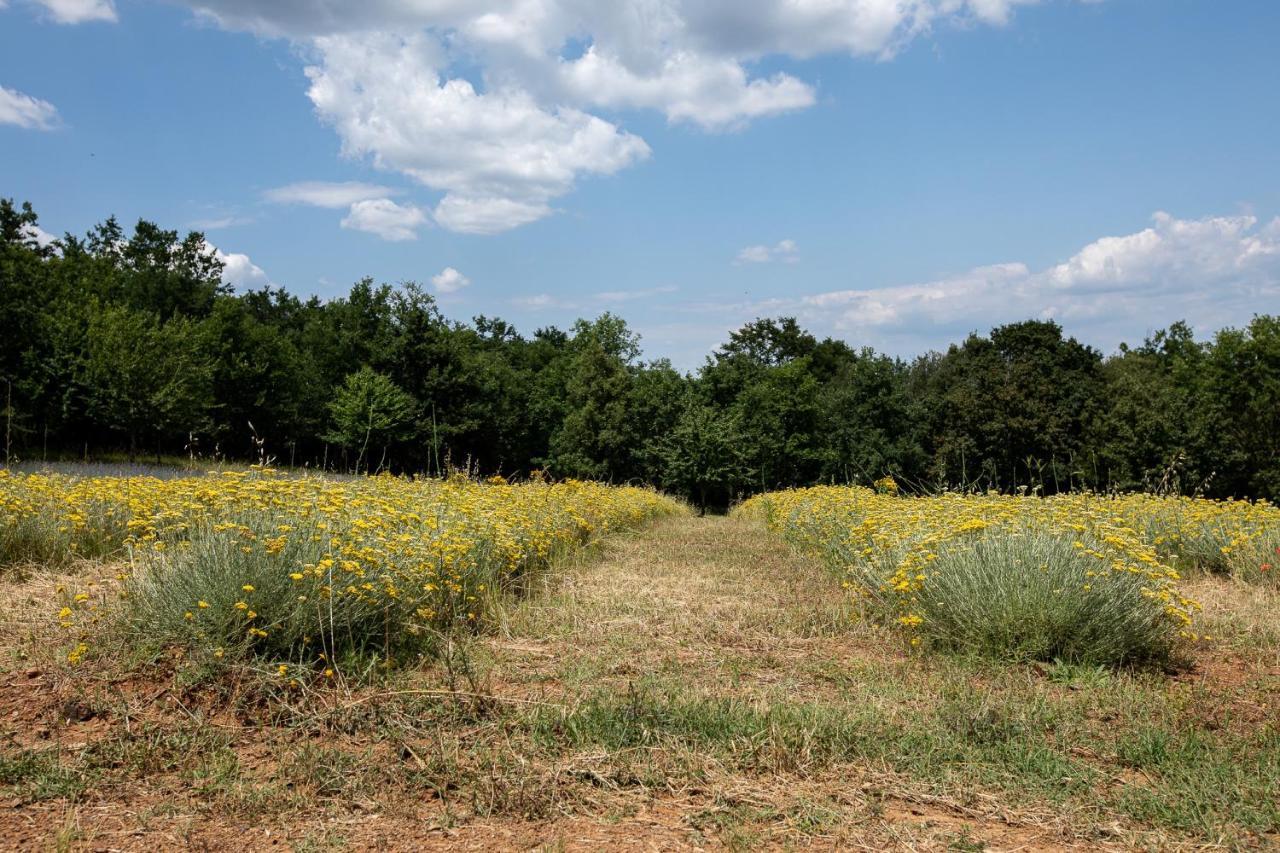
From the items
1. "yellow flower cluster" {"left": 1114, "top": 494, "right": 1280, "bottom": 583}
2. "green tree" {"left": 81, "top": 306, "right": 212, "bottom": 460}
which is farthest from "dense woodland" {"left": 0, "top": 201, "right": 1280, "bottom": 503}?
"yellow flower cluster" {"left": 1114, "top": 494, "right": 1280, "bottom": 583}

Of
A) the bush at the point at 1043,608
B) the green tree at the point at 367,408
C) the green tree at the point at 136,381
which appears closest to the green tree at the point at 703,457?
the green tree at the point at 367,408

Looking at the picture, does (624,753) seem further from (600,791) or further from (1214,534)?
(1214,534)

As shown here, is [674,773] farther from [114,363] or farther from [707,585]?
[114,363]

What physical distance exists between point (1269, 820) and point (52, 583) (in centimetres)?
748

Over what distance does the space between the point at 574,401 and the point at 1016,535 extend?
32.8 metres

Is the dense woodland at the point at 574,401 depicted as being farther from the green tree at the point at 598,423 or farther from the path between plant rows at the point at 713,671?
the path between plant rows at the point at 713,671

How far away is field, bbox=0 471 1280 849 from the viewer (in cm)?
304

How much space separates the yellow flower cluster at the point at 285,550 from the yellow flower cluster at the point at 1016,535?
10.2 feet

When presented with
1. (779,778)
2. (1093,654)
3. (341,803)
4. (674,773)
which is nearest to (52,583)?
(341,803)

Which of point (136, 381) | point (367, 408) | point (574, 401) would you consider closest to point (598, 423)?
point (574, 401)

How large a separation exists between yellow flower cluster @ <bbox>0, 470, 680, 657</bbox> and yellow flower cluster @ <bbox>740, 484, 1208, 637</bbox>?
123 inches

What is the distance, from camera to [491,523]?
712 cm

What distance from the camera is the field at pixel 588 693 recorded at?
9.99 ft

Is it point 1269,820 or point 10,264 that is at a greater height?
point 10,264
